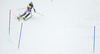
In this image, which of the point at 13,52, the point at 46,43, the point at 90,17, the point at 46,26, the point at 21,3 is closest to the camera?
the point at 13,52

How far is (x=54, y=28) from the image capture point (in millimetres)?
5750

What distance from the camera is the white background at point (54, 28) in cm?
474

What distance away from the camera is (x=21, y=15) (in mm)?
6141

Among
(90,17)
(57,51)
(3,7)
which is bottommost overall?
(57,51)

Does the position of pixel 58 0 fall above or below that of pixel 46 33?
above

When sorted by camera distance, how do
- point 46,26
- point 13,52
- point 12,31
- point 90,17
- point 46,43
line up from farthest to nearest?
point 90,17
point 46,26
point 12,31
point 46,43
point 13,52

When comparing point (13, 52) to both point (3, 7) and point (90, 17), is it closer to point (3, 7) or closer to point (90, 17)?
point (3, 7)

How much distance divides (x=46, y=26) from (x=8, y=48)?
1695 mm

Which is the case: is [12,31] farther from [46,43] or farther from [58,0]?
[58,0]

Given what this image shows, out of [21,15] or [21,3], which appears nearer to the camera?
[21,15]

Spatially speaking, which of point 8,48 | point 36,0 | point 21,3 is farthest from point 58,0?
point 8,48

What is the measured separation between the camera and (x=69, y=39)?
5.20 meters

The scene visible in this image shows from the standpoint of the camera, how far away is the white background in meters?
4.74

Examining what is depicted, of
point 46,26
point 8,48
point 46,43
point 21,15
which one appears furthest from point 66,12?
point 8,48
